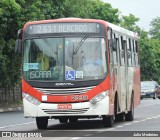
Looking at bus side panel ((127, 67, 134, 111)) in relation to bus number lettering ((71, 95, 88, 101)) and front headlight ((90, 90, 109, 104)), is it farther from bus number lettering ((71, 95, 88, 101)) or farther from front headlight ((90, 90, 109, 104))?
bus number lettering ((71, 95, 88, 101))

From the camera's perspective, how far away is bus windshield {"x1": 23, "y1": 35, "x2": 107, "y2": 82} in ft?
62.5

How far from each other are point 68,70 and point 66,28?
130 cm

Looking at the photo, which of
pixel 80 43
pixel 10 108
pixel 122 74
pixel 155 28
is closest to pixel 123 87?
pixel 122 74

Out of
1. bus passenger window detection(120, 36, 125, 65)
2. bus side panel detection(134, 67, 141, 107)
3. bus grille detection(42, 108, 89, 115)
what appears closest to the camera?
bus grille detection(42, 108, 89, 115)

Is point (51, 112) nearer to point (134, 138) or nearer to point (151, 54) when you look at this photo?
point (134, 138)

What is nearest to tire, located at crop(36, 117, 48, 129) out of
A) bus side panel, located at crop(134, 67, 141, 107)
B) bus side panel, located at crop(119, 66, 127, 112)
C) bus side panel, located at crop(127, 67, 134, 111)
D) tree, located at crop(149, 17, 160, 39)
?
bus side panel, located at crop(119, 66, 127, 112)

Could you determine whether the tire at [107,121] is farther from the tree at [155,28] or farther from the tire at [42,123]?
the tree at [155,28]

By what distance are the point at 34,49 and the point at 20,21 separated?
53.5 ft

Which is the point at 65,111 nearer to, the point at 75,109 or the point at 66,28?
the point at 75,109

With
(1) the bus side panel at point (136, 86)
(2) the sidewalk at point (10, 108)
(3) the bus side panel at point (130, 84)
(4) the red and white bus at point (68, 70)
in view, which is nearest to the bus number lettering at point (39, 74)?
(4) the red and white bus at point (68, 70)

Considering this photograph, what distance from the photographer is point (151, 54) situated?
3059 inches

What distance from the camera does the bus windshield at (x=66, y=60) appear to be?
19.1 metres

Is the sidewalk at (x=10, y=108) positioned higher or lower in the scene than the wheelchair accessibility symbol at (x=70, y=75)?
lower

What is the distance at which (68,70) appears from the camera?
19047 millimetres
